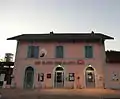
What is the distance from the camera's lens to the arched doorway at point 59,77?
21587 millimetres

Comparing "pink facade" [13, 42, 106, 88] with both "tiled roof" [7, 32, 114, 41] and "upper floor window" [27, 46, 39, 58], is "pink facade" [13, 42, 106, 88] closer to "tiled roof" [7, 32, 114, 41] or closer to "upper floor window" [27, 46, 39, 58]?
"upper floor window" [27, 46, 39, 58]

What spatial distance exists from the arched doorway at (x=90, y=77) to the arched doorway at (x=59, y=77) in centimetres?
266

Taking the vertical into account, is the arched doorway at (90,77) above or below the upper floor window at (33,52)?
below

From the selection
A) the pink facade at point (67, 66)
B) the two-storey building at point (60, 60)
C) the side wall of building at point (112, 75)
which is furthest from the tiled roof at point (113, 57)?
the pink facade at point (67, 66)

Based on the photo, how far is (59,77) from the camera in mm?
21891

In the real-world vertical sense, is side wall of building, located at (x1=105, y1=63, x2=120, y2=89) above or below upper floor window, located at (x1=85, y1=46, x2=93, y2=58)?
below

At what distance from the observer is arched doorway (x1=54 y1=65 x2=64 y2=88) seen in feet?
70.8

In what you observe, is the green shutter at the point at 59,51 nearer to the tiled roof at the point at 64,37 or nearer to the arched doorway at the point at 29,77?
the tiled roof at the point at 64,37

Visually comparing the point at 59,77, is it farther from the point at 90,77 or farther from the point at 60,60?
the point at 90,77

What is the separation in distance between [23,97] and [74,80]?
8866 millimetres

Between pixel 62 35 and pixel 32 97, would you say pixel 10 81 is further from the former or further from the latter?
pixel 32 97

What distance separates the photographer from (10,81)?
2280 centimetres

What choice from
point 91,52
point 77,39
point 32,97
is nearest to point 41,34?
point 77,39

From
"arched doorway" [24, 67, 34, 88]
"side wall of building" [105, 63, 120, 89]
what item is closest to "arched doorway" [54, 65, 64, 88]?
"arched doorway" [24, 67, 34, 88]
